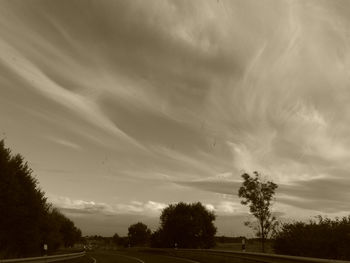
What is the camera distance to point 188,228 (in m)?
75.1

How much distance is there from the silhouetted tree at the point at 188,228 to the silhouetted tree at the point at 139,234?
5309 cm

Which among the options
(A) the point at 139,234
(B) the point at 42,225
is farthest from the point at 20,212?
(A) the point at 139,234

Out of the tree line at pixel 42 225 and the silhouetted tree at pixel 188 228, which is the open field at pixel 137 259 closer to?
the tree line at pixel 42 225

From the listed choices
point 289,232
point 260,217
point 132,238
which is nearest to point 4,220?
point 289,232

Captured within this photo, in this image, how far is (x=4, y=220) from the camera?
3409 centimetres

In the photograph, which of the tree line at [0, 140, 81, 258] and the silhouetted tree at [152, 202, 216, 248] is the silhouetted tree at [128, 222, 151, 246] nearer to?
the silhouetted tree at [152, 202, 216, 248]

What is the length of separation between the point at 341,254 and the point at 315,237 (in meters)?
3.57

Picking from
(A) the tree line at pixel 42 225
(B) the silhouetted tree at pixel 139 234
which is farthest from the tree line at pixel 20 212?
(B) the silhouetted tree at pixel 139 234

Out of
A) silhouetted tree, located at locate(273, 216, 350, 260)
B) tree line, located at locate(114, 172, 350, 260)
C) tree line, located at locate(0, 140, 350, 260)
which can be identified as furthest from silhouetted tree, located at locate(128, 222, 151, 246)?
silhouetted tree, located at locate(273, 216, 350, 260)

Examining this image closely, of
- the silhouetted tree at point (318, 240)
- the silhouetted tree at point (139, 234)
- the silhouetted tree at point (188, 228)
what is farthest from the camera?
the silhouetted tree at point (139, 234)

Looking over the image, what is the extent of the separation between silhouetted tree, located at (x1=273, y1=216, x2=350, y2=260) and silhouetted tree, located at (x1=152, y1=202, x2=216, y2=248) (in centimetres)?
3709

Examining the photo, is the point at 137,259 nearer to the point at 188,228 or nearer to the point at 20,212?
the point at 20,212

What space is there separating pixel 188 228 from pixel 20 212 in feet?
142

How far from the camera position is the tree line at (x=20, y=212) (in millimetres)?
33688
